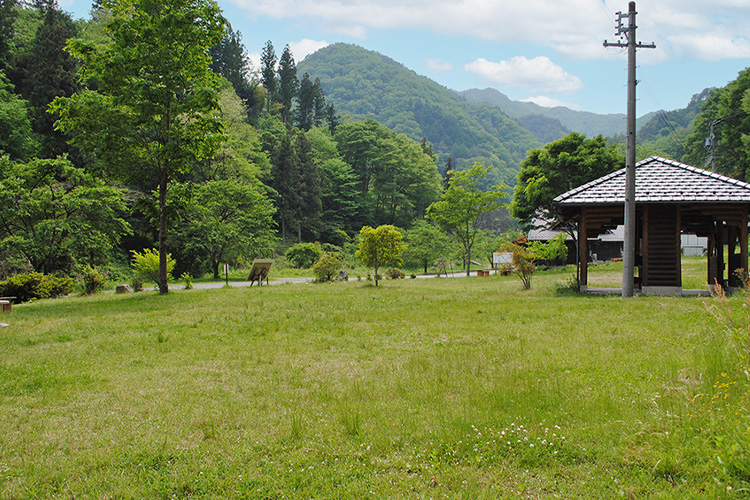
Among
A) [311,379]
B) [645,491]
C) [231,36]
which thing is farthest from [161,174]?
[231,36]

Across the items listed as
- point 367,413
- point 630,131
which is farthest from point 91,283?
point 630,131

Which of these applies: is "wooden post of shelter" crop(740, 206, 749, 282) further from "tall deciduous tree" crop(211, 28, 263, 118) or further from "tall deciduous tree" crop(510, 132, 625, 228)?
"tall deciduous tree" crop(211, 28, 263, 118)

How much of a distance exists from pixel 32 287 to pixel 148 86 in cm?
840

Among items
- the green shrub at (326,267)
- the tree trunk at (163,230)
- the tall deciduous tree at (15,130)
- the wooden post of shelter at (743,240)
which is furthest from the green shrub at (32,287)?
the wooden post of shelter at (743,240)

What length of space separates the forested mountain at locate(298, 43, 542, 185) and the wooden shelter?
4272 inches

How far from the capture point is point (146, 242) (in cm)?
3703

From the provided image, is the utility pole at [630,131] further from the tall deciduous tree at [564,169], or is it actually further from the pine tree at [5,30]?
the pine tree at [5,30]

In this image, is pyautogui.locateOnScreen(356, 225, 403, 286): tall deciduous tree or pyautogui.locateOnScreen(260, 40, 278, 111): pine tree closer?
pyautogui.locateOnScreen(356, 225, 403, 286): tall deciduous tree

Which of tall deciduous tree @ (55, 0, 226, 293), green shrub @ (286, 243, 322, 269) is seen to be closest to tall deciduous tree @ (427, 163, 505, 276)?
green shrub @ (286, 243, 322, 269)

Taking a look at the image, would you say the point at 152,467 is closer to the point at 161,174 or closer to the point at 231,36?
the point at 161,174

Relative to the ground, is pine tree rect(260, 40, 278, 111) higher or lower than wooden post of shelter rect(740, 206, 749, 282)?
higher

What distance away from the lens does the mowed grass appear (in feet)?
11.3

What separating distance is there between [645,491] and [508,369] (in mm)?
2864

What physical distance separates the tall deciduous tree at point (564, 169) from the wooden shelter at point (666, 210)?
1154 cm
